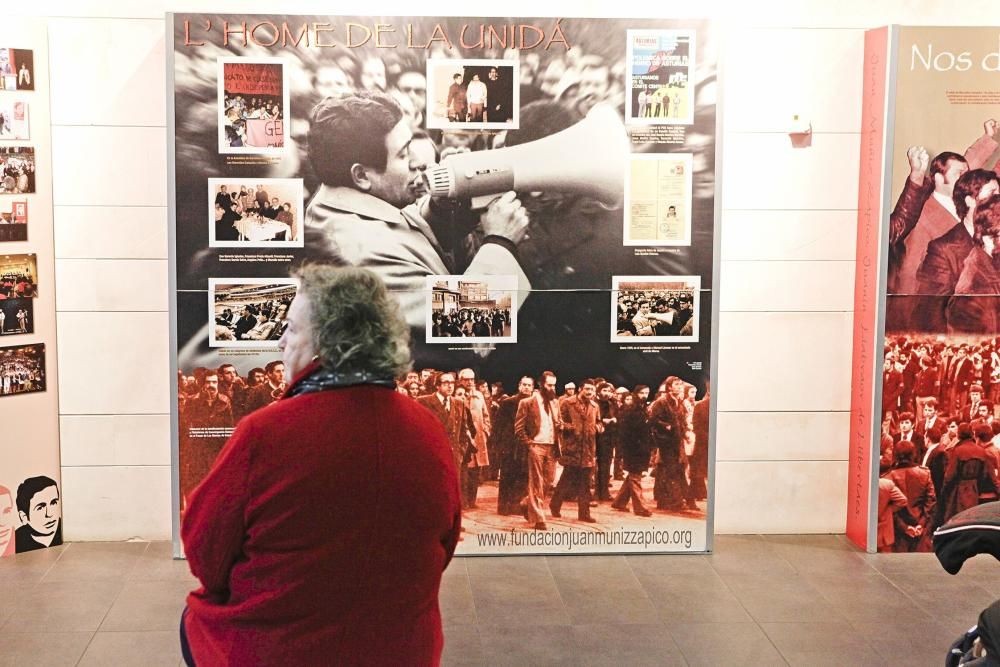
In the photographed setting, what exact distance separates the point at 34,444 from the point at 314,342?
3417 millimetres

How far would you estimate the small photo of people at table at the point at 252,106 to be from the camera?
5191 millimetres

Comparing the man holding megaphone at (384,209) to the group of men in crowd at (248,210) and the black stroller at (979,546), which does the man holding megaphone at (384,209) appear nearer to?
the group of men in crowd at (248,210)

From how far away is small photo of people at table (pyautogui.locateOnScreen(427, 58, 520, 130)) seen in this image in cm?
526

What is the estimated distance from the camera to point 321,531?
2465mm

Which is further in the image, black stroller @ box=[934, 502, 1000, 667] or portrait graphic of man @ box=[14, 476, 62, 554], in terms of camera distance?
portrait graphic of man @ box=[14, 476, 62, 554]

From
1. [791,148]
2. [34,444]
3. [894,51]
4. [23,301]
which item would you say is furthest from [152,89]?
[894,51]

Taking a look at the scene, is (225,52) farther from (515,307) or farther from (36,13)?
(515,307)

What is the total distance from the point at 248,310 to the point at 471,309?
103 cm

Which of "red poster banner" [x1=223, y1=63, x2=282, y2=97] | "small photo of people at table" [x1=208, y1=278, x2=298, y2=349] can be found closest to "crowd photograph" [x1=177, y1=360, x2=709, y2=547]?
"small photo of people at table" [x1=208, y1=278, x2=298, y2=349]

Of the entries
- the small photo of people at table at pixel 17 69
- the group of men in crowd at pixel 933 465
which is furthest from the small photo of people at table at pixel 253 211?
the group of men in crowd at pixel 933 465

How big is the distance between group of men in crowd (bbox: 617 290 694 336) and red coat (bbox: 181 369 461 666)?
9.65ft

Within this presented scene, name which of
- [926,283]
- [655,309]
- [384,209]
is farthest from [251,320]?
[926,283]

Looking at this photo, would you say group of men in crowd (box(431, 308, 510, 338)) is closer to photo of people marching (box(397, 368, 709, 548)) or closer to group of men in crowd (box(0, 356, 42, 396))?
photo of people marching (box(397, 368, 709, 548))

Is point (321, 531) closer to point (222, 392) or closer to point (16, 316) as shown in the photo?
point (222, 392)
